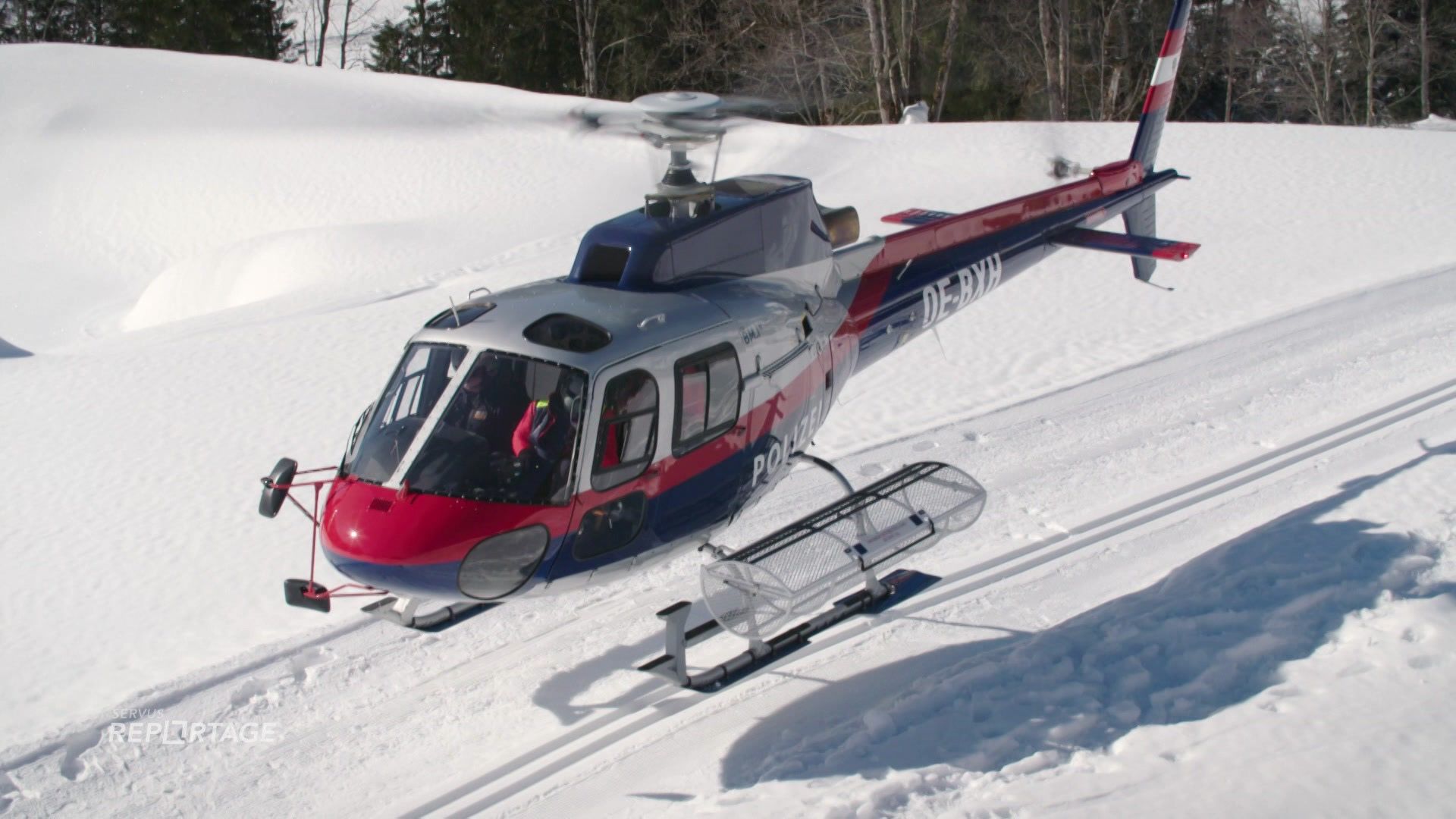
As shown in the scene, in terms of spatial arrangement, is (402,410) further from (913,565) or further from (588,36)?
(588,36)

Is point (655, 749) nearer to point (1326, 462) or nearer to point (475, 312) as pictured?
point (475, 312)

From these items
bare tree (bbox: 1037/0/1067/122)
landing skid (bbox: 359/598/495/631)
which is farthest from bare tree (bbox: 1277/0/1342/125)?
landing skid (bbox: 359/598/495/631)

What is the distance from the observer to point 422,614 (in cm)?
673

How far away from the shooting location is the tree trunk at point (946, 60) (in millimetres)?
27359

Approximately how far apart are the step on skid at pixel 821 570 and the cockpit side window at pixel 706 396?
686 mm

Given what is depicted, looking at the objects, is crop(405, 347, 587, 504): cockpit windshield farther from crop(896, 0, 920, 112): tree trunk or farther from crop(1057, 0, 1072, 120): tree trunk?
crop(896, 0, 920, 112): tree trunk

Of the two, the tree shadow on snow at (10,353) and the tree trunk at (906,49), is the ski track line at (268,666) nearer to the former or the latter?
the tree shadow on snow at (10,353)

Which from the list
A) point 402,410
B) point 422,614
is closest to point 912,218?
point 422,614

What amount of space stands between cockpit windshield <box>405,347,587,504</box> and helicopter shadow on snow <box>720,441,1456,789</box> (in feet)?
5.61

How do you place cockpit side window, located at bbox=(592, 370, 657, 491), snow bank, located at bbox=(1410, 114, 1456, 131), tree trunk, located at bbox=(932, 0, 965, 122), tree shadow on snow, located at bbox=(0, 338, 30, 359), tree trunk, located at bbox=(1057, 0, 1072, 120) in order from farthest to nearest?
tree trunk, located at bbox=(932, 0, 965, 122) → tree trunk, located at bbox=(1057, 0, 1072, 120) → snow bank, located at bbox=(1410, 114, 1456, 131) → tree shadow on snow, located at bbox=(0, 338, 30, 359) → cockpit side window, located at bbox=(592, 370, 657, 491)

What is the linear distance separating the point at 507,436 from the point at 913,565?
3.23 meters

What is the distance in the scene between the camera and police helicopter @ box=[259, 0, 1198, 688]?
5.44 m

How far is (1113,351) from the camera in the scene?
11617mm

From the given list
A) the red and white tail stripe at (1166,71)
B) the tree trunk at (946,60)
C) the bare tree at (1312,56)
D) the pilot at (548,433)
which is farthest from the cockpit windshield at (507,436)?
the bare tree at (1312,56)
